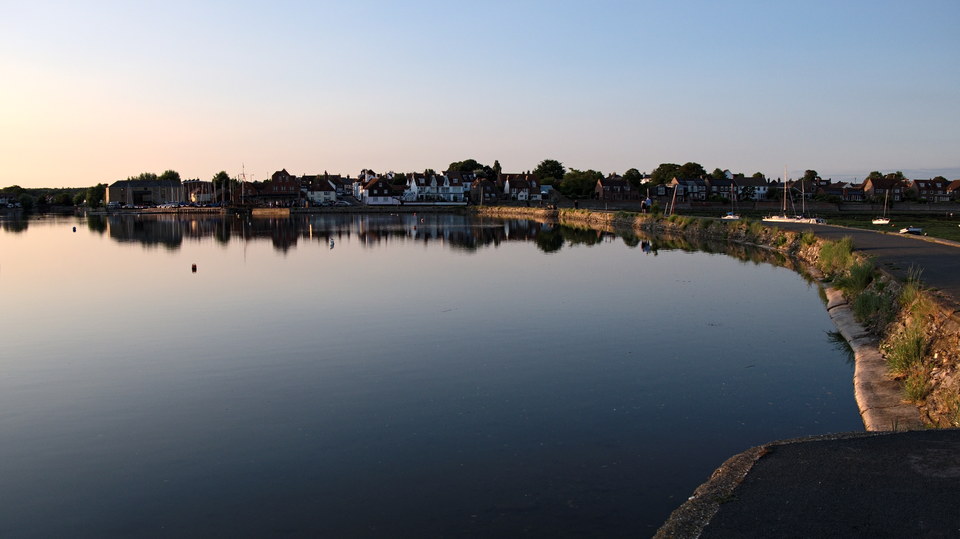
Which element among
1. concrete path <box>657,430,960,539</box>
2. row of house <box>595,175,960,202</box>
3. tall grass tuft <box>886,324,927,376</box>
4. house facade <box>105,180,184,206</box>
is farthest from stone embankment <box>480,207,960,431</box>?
house facade <box>105,180,184,206</box>

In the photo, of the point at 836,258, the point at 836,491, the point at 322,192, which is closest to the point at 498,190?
the point at 322,192

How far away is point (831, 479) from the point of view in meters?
8.25

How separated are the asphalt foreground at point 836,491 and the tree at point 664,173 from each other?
175 meters

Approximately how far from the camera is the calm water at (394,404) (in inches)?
383

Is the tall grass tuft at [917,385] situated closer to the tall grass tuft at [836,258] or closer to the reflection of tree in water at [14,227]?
the tall grass tuft at [836,258]

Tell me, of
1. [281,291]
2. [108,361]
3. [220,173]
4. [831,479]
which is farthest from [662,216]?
[220,173]

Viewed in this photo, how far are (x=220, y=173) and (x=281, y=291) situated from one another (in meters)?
175

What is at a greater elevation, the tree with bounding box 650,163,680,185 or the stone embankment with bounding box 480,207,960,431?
the tree with bounding box 650,163,680,185

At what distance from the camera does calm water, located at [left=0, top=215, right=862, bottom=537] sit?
9.73 meters

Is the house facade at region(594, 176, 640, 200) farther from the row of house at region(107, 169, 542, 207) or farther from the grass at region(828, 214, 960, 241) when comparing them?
the grass at region(828, 214, 960, 241)

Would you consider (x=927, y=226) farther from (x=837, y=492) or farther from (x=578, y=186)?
(x=578, y=186)

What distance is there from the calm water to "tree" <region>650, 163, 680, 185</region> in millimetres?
155508

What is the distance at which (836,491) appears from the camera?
7891 mm

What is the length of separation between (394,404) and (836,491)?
27.6 feet
